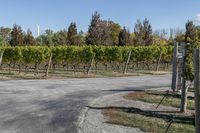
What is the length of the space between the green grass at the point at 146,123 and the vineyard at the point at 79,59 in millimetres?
20183

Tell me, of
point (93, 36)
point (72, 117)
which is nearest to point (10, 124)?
point (72, 117)

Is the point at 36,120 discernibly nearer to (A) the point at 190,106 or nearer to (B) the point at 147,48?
(A) the point at 190,106

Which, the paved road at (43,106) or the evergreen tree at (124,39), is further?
the evergreen tree at (124,39)

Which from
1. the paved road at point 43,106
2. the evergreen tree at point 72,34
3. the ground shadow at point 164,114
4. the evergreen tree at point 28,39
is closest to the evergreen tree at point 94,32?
the evergreen tree at point 72,34

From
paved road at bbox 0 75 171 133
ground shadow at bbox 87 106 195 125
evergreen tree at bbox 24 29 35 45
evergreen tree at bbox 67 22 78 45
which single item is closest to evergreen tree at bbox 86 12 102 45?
evergreen tree at bbox 67 22 78 45

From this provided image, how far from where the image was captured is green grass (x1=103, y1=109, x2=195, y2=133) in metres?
11.9

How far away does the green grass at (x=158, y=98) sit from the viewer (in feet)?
56.7

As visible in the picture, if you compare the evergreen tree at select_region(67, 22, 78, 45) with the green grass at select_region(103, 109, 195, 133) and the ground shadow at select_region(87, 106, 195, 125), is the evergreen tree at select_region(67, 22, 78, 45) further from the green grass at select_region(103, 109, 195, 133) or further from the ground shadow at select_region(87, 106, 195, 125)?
the green grass at select_region(103, 109, 195, 133)

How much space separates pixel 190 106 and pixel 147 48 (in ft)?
91.6

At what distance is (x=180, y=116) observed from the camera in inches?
568

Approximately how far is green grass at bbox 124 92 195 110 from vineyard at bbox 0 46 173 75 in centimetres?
1411

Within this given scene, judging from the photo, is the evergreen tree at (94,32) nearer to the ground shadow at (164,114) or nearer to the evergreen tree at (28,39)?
the evergreen tree at (28,39)

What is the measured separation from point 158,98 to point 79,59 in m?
21.2

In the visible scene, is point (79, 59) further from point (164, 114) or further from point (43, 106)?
point (164, 114)
